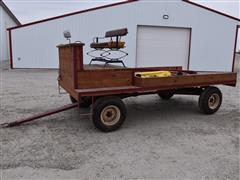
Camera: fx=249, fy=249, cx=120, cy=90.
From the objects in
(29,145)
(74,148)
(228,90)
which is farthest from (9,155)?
(228,90)

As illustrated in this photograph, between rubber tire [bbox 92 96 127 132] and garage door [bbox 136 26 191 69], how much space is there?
405 inches

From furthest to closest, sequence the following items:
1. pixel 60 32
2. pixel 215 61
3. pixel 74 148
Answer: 1. pixel 215 61
2. pixel 60 32
3. pixel 74 148

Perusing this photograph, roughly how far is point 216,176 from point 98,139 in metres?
1.79

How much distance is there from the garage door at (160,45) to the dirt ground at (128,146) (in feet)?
29.0

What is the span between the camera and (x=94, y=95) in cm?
398

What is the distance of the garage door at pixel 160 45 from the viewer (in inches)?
561

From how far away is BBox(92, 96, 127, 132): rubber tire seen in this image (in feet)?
13.2

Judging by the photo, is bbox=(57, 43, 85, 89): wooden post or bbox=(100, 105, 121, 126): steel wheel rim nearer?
bbox=(57, 43, 85, 89): wooden post

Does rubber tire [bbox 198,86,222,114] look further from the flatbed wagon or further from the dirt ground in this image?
the flatbed wagon

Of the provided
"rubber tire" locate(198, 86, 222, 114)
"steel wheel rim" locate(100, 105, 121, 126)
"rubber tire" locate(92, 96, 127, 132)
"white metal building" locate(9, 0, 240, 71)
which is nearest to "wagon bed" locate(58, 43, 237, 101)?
"rubber tire" locate(92, 96, 127, 132)

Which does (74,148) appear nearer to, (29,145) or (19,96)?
(29,145)

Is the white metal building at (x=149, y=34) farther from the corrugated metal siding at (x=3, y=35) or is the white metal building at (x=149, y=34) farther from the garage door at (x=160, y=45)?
the corrugated metal siding at (x=3, y=35)

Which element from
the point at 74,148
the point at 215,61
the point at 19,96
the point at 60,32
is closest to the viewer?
the point at 74,148

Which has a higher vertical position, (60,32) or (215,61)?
(60,32)
